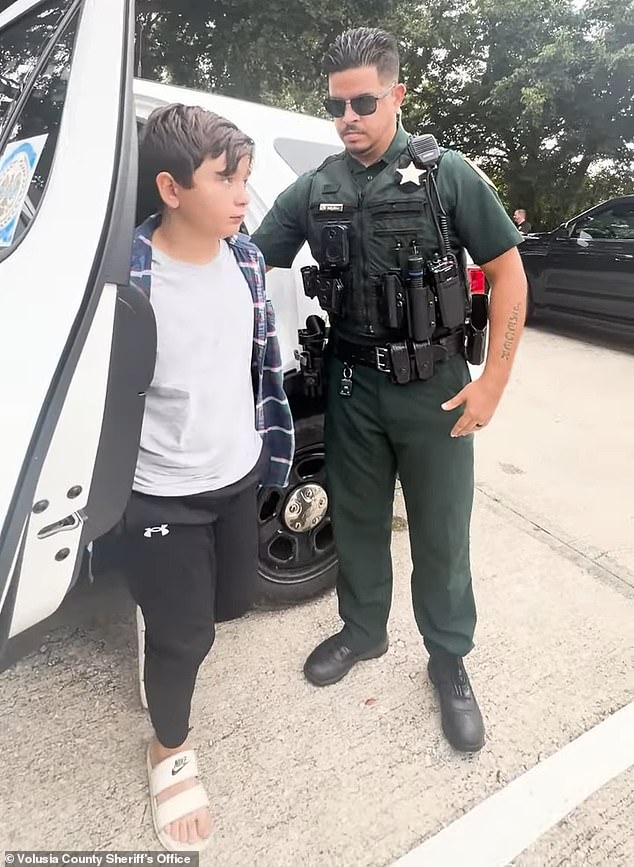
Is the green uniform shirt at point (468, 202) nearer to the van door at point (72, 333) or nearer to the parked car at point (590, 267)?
the van door at point (72, 333)

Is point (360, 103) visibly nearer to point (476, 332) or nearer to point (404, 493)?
point (476, 332)

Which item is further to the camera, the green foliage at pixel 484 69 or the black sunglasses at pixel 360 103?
the green foliage at pixel 484 69

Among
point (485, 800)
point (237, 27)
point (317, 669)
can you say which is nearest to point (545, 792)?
point (485, 800)

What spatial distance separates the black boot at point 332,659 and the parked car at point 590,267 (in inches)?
206

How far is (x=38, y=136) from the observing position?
133cm

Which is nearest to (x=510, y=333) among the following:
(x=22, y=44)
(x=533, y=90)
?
(x=22, y=44)

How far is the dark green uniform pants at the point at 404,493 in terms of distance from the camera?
1.71 meters

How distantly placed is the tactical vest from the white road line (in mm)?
1214

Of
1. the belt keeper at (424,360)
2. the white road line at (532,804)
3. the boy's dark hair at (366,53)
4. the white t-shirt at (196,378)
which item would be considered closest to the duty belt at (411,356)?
the belt keeper at (424,360)

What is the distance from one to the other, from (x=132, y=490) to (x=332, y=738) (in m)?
0.99

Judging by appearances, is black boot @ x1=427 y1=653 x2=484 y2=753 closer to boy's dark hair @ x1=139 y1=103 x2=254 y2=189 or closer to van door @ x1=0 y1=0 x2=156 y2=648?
van door @ x1=0 y1=0 x2=156 y2=648

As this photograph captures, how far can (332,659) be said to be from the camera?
6.77 feet

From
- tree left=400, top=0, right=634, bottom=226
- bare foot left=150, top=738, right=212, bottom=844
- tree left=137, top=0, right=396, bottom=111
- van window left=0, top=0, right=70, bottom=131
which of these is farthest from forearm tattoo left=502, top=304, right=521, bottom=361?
tree left=400, top=0, right=634, bottom=226

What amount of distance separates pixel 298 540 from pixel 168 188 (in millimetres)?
1380
